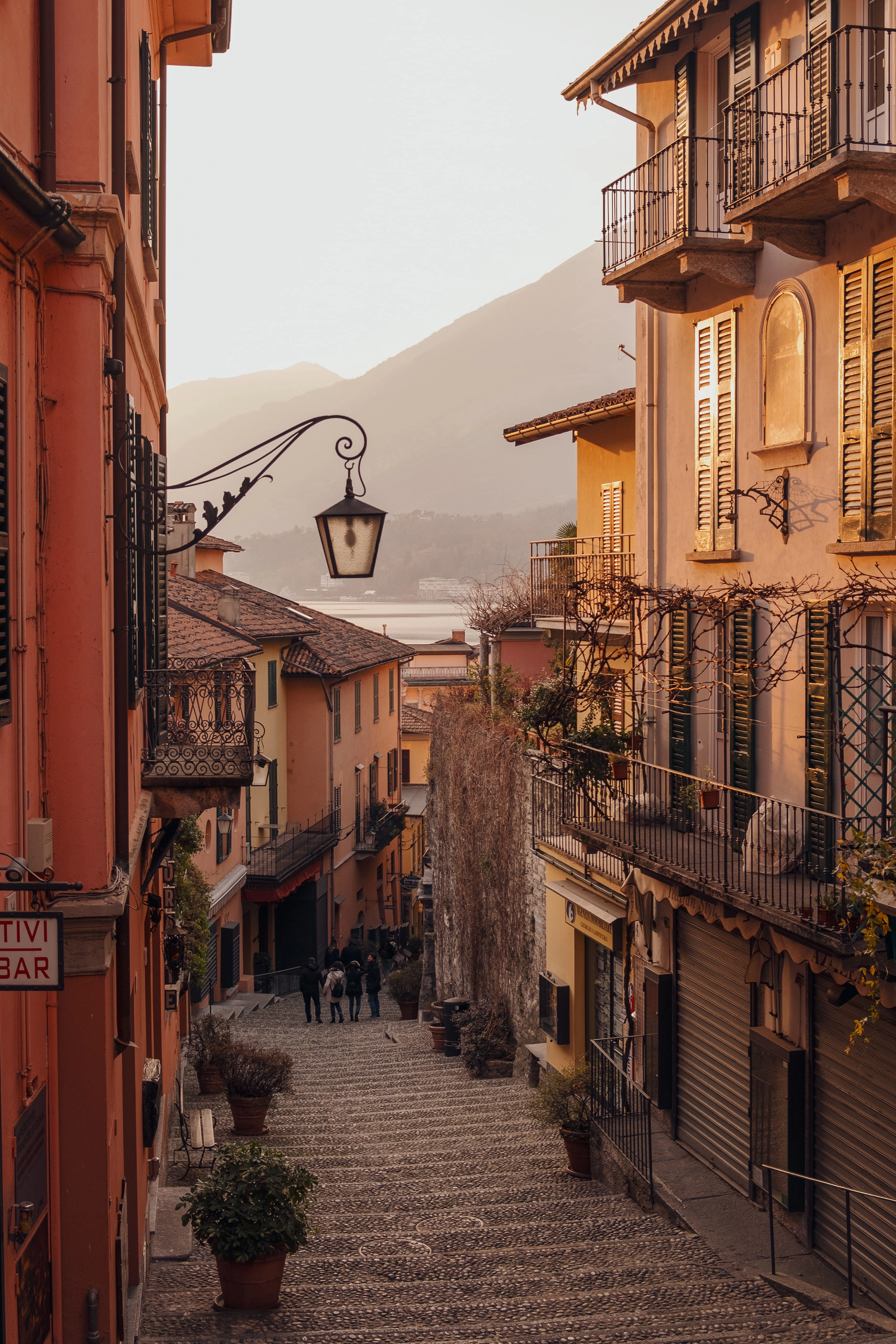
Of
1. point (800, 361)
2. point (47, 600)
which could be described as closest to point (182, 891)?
point (800, 361)

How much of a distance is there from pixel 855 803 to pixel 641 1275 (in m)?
4.27

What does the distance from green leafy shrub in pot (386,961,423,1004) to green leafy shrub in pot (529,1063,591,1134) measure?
14045 mm

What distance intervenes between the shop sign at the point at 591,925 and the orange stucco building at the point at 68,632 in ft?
30.5

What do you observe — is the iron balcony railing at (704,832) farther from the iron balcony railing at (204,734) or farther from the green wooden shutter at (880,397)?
the iron balcony railing at (204,734)

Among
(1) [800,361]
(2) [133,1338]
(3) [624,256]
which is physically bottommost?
(2) [133,1338]

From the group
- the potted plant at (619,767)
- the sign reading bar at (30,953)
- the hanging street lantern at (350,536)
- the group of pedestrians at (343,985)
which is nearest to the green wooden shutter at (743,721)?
the potted plant at (619,767)

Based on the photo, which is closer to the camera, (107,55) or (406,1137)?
(107,55)

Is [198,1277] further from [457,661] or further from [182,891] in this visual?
[457,661]

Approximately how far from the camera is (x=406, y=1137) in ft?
52.0

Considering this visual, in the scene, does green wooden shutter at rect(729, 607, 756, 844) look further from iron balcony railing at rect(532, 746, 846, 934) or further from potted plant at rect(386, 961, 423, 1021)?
potted plant at rect(386, 961, 423, 1021)

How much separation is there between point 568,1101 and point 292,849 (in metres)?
21.0

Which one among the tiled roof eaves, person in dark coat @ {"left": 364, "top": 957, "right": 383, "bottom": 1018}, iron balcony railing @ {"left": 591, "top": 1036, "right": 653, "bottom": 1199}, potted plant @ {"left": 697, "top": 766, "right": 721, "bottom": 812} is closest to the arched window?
potted plant @ {"left": 697, "top": 766, "right": 721, "bottom": 812}

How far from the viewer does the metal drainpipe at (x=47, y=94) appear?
268 inches

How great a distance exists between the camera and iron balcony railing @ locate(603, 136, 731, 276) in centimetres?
1398
